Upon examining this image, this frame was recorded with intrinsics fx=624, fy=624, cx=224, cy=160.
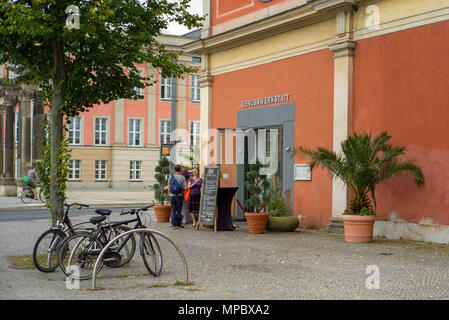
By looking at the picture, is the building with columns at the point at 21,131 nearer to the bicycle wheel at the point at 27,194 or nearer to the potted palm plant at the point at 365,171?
the bicycle wheel at the point at 27,194

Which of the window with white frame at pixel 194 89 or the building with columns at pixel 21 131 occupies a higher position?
the window with white frame at pixel 194 89

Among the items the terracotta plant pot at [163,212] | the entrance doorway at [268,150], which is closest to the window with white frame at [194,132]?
the terracotta plant pot at [163,212]

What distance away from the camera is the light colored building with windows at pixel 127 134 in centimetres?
4947

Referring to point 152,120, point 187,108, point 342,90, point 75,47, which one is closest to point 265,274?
point 75,47

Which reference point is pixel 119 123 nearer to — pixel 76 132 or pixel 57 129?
pixel 76 132

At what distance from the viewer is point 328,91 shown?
14.9m

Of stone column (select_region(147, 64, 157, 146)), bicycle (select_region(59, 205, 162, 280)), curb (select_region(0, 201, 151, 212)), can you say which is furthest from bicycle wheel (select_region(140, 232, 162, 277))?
stone column (select_region(147, 64, 157, 146))

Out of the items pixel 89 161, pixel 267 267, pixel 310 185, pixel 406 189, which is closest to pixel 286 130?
pixel 310 185

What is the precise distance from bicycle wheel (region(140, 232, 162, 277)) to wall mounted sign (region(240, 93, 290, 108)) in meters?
8.59

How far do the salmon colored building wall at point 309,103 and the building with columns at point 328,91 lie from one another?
26mm

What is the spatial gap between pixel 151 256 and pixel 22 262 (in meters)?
2.62

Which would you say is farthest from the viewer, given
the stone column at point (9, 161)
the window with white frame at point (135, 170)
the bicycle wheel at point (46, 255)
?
the window with white frame at point (135, 170)
